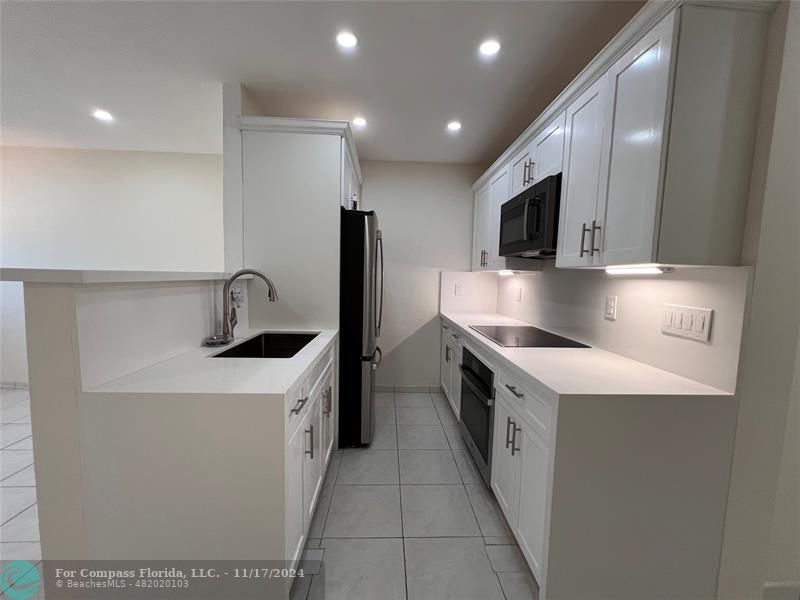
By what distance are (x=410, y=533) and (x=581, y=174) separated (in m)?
2.05

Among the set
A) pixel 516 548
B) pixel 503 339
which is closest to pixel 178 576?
pixel 516 548

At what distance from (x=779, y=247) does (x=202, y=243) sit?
4270 millimetres

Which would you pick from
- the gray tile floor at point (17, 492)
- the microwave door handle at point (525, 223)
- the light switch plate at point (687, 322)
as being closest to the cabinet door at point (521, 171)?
the microwave door handle at point (525, 223)

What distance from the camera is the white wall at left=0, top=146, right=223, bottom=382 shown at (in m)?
3.22

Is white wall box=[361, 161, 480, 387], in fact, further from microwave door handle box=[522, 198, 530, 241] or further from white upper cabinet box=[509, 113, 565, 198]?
microwave door handle box=[522, 198, 530, 241]

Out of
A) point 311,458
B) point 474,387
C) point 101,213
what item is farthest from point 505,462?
point 101,213

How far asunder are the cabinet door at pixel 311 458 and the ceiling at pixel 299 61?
1969 mm

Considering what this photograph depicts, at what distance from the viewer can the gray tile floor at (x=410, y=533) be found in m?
1.30

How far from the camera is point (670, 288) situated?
1348mm

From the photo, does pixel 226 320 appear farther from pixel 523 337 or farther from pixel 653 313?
pixel 653 313

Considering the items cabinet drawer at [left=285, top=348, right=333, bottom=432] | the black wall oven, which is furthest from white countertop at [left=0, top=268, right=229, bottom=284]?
the black wall oven

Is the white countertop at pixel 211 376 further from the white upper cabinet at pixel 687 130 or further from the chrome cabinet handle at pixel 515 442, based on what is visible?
the white upper cabinet at pixel 687 130

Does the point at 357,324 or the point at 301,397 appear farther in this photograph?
the point at 357,324

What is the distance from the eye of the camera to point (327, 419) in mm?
1938
